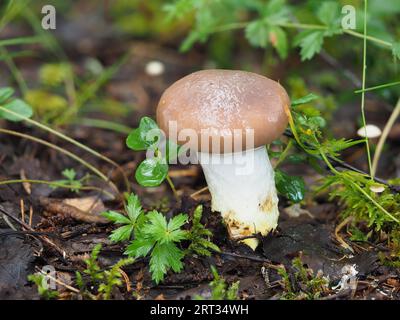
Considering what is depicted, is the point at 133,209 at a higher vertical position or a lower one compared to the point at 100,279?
higher

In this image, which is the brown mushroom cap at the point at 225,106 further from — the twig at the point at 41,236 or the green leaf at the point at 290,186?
the twig at the point at 41,236

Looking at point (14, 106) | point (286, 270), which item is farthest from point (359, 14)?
point (14, 106)

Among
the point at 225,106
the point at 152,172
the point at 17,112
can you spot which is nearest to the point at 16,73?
the point at 17,112

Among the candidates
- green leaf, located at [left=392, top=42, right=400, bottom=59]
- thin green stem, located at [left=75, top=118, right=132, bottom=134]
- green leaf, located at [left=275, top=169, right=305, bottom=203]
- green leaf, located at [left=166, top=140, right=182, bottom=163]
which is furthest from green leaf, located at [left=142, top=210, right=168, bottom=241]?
thin green stem, located at [left=75, top=118, right=132, bottom=134]

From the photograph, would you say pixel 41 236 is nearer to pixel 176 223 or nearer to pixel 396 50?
pixel 176 223

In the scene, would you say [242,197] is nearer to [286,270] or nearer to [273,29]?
[286,270]

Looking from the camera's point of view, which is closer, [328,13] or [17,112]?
[17,112]

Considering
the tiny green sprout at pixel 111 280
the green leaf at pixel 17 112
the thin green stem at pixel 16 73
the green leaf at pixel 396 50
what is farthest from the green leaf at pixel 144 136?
the thin green stem at pixel 16 73
